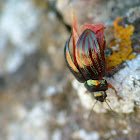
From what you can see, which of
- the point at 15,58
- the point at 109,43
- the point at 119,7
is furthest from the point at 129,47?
the point at 15,58

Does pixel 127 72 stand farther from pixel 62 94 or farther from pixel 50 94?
pixel 50 94

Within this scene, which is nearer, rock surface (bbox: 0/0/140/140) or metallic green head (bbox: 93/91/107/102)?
metallic green head (bbox: 93/91/107/102)

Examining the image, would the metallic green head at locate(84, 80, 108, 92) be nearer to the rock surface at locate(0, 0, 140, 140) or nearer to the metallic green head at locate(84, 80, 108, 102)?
the metallic green head at locate(84, 80, 108, 102)

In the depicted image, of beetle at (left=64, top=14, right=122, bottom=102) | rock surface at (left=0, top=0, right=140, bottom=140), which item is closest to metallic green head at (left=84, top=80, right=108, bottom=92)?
beetle at (left=64, top=14, right=122, bottom=102)

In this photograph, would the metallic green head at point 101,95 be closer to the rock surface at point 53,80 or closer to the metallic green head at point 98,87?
the metallic green head at point 98,87

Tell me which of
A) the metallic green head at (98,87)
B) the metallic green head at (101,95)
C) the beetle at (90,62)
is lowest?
the metallic green head at (101,95)

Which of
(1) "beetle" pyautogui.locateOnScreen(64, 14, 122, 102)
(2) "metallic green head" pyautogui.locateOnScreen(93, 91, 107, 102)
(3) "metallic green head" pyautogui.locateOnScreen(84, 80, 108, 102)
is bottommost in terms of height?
(2) "metallic green head" pyautogui.locateOnScreen(93, 91, 107, 102)

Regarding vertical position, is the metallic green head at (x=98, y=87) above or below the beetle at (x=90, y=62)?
below

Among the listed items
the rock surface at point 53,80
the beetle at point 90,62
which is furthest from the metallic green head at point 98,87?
the rock surface at point 53,80

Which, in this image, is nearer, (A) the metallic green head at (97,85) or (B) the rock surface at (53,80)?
(A) the metallic green head at (97,85)
